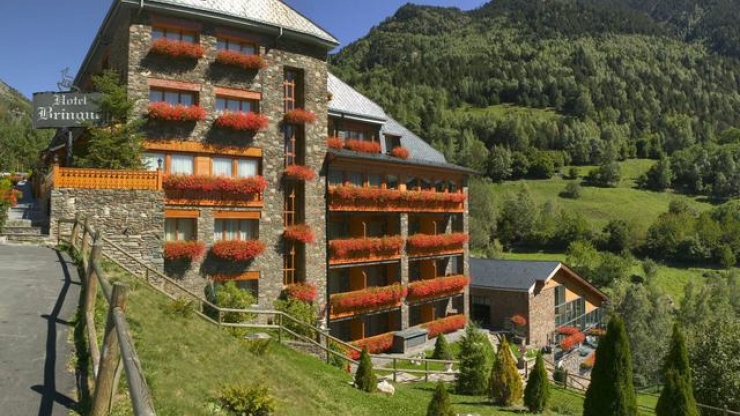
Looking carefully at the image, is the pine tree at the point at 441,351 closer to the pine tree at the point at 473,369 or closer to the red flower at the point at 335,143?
the pine tree at the point at 473,369

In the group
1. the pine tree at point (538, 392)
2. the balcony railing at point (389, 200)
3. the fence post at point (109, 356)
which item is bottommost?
the pine tree at point (538, 392)

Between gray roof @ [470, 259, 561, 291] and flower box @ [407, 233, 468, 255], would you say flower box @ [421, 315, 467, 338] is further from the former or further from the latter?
gray roof @ [470, 259, 561, 291]

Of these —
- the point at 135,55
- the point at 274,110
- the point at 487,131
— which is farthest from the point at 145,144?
the point at 487,131

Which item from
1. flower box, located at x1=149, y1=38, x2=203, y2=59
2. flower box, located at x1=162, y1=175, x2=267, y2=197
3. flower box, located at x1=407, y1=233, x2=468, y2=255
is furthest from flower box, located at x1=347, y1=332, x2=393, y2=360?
flower box, located at x1=149, y1=38, x2=203, y2=59

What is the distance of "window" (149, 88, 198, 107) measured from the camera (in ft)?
80.5

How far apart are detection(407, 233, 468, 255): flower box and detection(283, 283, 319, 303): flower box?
8712 millimetres

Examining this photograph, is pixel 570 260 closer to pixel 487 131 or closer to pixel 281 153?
pixel 281 153

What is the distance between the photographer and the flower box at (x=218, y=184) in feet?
78.3

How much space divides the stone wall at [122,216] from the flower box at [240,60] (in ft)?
27.7

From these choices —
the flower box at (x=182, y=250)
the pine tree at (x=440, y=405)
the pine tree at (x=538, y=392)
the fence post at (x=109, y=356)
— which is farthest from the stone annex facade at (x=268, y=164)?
the fence post at (x=109, y=356)

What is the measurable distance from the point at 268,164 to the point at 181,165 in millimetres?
4460

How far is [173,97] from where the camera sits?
2503 cm

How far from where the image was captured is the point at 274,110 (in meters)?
27.6

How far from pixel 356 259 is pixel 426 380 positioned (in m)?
8.87
